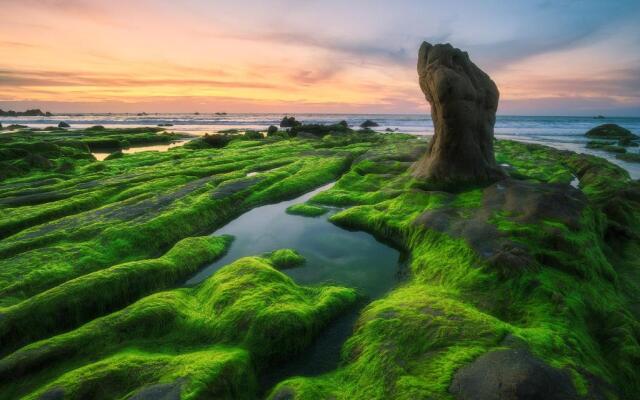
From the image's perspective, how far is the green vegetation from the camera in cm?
505

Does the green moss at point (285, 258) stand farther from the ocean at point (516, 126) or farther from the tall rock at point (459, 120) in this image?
the ocean at point (516, 126)

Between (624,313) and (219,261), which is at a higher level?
(624,313)

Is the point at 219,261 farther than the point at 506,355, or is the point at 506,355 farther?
the point at 219,261

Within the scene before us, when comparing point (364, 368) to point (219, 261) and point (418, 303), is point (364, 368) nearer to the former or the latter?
point (418, 303)

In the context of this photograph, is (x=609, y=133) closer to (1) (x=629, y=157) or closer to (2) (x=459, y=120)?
(1) (x=629, y=157)

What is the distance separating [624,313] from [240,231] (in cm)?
1075

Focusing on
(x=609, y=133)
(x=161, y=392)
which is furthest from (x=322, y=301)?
(x=609, y=133)

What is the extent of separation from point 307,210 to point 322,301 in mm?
7352

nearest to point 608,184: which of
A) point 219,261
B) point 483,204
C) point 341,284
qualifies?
point 483,204

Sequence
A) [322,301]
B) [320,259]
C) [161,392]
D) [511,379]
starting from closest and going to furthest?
[511,379], [161,392], [322,301], [320,259]

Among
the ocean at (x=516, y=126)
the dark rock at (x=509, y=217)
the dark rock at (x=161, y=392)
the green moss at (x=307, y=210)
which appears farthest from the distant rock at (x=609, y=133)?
the dark rock at (x=161, y=392)

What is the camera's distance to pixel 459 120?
1417cm

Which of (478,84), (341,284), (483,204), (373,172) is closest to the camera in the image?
(341,284)

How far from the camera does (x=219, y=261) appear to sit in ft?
33.3
